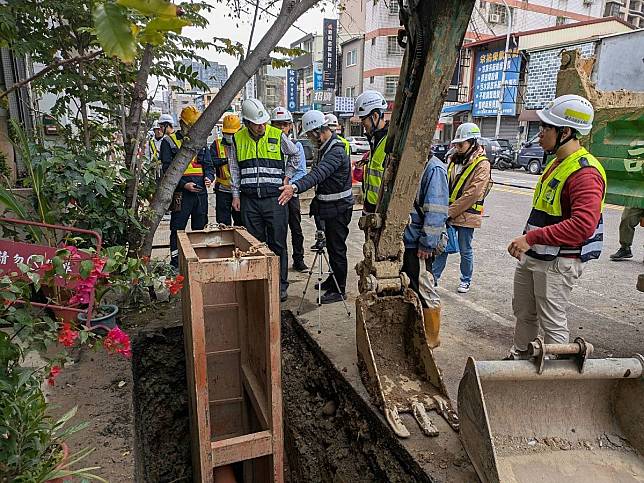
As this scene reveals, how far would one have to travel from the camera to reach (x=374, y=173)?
3.89 metres

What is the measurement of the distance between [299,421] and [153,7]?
3297 mm

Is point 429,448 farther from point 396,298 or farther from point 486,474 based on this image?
point 396,298

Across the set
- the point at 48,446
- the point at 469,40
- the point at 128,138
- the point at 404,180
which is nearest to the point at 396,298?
the point at 404,180

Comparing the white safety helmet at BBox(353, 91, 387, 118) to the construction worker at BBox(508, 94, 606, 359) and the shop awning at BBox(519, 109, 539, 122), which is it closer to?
the construction worker at BBox(508, 94, 606, 359)

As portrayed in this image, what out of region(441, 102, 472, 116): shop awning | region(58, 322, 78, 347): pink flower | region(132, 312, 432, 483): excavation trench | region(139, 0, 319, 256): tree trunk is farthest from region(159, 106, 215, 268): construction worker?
region(441, 102, 472, 116): shop awning

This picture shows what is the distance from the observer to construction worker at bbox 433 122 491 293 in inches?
184

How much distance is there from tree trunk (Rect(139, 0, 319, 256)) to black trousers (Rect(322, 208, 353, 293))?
4.92 ft

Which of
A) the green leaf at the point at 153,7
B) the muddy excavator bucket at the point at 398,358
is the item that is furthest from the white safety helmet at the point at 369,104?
the green leaf at the point at 153,7

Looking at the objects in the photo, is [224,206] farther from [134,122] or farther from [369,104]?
[369,104]

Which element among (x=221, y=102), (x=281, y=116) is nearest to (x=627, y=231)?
(x=281, y=116)

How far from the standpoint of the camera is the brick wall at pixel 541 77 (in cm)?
2266

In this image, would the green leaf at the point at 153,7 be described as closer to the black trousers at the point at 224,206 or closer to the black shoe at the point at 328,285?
the black shoe at the point at 328,285

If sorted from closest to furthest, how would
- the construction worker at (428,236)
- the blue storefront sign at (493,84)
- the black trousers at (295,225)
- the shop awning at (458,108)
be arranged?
the construction worker at (428,236)
the black trousers at (295,225)
the blue storefront sign at (493,84)
the shop awning at (458,108)

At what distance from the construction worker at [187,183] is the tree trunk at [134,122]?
104cm
